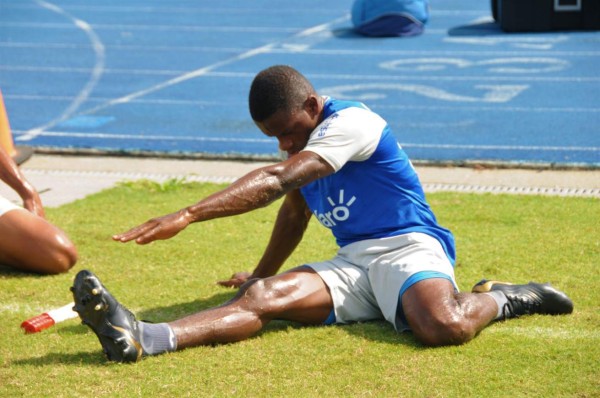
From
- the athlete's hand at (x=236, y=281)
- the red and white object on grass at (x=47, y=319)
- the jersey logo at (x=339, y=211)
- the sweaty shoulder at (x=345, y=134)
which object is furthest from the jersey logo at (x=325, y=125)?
the red and white object on grass at (x=47, y=319)

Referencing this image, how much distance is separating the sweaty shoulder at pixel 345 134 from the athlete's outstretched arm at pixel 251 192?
0.06 meters

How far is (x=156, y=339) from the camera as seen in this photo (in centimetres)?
451

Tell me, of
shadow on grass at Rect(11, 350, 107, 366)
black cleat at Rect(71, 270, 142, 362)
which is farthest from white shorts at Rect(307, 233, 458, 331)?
shadow on grass at Rect(11, 350, 107, 366)

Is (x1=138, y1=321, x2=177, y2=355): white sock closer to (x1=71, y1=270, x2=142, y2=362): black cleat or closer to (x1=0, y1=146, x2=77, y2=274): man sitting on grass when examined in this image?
(x1=71, y1=270, x2=142, y2=362): black cleat

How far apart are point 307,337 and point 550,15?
1239 cm

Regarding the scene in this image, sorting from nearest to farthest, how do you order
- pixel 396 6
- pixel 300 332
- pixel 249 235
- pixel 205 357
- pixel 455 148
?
1. pixel 205 357
2. pixel 300 332
3. pixel 249 235
4. pixel 455 148
5. pixel 396 6

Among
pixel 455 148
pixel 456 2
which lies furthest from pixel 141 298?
pixel 456 2

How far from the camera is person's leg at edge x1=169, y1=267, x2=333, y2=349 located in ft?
15.1

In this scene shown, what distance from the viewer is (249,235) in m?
6.82

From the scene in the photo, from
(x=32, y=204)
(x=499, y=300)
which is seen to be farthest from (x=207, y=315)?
(x=32, y=204)

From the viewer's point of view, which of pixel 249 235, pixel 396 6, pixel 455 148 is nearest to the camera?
pixel 249 235

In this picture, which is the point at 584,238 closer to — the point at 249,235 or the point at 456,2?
the point at 249,235

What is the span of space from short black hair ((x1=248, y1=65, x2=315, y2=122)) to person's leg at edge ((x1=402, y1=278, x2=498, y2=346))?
102 cm

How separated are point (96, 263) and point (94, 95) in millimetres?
6962
